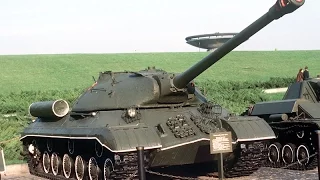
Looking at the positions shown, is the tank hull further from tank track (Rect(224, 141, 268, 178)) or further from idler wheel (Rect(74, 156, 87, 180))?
idler wheel (Rect(74, 156, 87, 180))

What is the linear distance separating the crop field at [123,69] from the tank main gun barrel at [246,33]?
28.6ft

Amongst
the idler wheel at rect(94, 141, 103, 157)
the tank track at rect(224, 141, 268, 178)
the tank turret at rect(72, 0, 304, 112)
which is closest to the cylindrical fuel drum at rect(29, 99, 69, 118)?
the tank turret at rect(72, 0, 304, 112)

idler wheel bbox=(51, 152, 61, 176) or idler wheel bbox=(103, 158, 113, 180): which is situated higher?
idler wheel bbox=(103, 158, 113, 180)

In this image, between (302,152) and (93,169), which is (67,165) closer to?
(93,169)

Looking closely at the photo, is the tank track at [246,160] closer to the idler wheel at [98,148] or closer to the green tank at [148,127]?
the green tank at [148,127]

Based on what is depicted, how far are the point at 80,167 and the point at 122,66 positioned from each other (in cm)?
2946

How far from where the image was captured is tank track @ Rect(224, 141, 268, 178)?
12.7 metres

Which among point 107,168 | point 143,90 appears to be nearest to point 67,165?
point 107,168

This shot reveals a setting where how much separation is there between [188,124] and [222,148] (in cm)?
269

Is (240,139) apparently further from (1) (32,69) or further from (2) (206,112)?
(1) (32,69)

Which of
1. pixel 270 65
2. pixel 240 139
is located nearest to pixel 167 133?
pixel 240 139

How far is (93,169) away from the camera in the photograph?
41.6 feet

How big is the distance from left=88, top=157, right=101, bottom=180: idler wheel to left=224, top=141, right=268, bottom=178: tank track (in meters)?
2.88

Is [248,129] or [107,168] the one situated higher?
[248,129]
